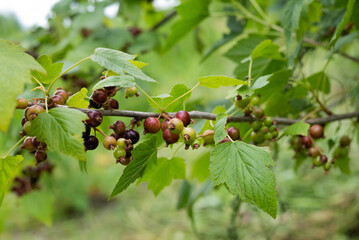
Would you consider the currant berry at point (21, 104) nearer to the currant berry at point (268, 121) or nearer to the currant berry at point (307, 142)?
→ the currant berry at point (268, 121)

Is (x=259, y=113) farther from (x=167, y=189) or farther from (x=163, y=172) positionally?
(x=167, y=189)

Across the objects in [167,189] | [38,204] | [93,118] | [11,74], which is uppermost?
[11,74]

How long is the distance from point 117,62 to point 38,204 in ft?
4.31

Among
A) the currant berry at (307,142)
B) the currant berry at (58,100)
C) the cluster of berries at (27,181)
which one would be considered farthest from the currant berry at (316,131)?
the cluster of berries at (27,181)

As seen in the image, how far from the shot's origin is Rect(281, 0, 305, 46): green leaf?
2.69ft

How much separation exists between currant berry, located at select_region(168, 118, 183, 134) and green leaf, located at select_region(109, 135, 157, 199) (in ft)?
0.21

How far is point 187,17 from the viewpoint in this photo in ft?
3.77

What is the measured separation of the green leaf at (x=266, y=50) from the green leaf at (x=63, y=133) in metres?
0.44

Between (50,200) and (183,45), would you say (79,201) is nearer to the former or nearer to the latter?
(50,200)

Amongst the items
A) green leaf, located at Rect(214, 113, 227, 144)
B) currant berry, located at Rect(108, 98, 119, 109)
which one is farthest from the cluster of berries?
green leaf, located at Rect(214, 113, 227, 144)

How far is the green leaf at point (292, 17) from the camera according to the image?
821mm

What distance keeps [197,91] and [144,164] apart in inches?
118

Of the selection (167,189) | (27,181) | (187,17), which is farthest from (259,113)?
(167,189)

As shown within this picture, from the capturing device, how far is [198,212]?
2375 millimetres
